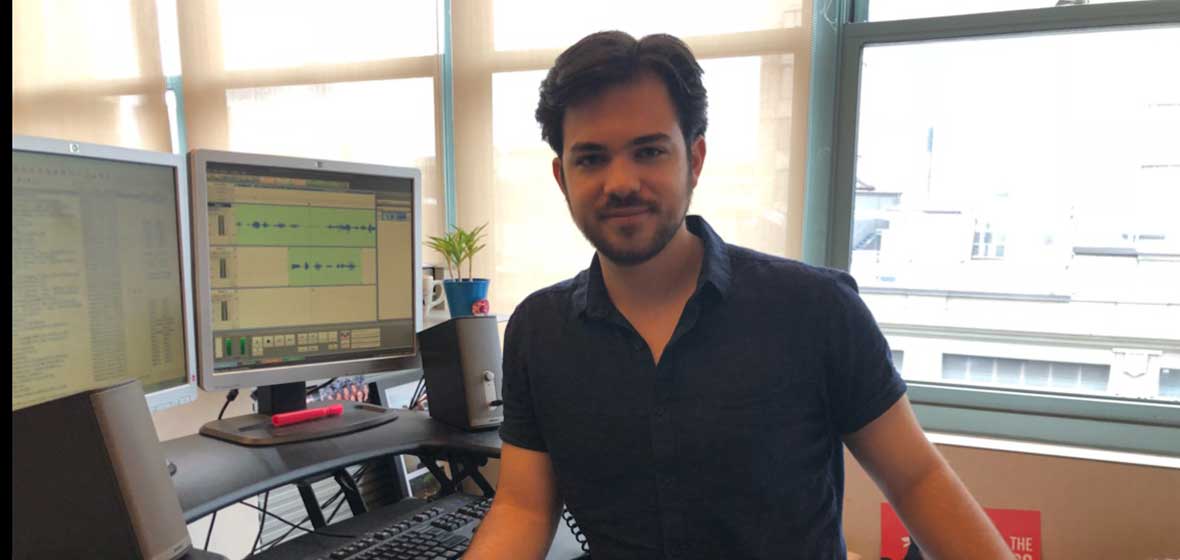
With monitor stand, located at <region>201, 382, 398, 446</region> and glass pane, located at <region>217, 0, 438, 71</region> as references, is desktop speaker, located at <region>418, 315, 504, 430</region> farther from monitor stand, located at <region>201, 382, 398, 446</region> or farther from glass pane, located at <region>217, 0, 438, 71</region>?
glass pane, located at <region>217, 0, 438, 71</region>

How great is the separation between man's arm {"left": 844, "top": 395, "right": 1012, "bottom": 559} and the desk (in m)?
0.49

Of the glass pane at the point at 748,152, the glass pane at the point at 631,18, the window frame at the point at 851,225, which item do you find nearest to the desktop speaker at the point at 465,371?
the glass pane at the point at 748,152

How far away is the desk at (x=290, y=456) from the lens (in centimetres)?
103

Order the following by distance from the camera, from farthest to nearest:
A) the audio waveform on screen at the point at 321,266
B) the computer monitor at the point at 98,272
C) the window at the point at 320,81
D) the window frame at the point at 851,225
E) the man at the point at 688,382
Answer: the window at the point at 320,81 → the window frame at the point at 851,225 → the audio waveform on screen at the point at 321,266 → the man at the point at 688,382 → the computer monitor at the point at 98,272

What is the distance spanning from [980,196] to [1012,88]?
305mm

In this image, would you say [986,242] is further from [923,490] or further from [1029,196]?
[923,490]

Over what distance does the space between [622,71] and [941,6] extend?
57.2 inches

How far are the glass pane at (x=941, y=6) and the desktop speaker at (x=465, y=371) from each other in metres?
1.50

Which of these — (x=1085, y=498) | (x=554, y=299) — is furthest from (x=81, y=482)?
(x=1085, y=498)

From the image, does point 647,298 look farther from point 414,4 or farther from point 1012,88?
point 414,4

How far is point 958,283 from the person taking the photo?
206cm

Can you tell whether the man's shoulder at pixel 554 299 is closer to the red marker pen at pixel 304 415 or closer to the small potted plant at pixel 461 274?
A: the red marker pen at pixel 304 415

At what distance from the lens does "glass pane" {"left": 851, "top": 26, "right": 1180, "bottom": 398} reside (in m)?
1.86

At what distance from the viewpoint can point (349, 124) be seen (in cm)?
250
